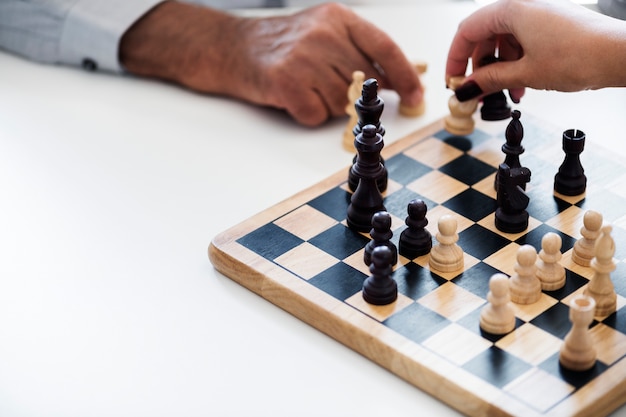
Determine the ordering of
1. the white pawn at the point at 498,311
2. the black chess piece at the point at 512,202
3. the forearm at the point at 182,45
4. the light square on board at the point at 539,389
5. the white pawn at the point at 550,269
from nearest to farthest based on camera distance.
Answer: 1. the light square on board at the point at 539,389
2. the white pawn at the point at 498,311
3. the white pawn at the point at 550,269
4. the black chess piece at the point at 512,202
5. the forearm at the point at 182,45

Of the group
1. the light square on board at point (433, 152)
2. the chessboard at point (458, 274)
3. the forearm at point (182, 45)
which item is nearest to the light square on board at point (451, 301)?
the chessboard at point (458, 274)

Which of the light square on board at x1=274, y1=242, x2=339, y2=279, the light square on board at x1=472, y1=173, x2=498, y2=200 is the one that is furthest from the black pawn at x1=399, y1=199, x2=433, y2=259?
the light square on board at x1=472, y1=173, x2=498, y2=200

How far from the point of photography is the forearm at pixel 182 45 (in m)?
2.32

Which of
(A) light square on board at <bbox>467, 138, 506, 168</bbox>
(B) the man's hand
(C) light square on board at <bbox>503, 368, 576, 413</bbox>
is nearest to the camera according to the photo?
(C) light square on board at <bbox>503, 368, 576, 413</bbox>

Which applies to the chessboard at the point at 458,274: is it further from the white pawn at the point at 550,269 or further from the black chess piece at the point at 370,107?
the black chess piece at the point at 370,107

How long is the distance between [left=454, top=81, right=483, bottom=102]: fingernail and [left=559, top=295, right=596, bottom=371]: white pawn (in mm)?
705

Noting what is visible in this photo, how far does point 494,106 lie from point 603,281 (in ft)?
2.01

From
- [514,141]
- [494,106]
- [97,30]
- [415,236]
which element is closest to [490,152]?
[494,106]

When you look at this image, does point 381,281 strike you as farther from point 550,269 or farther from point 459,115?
point 459,115

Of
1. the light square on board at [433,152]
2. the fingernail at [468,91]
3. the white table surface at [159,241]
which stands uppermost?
the fingernail at [468,91]

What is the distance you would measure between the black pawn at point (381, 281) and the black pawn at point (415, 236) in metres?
0.13

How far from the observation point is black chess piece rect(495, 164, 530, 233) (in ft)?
5.84

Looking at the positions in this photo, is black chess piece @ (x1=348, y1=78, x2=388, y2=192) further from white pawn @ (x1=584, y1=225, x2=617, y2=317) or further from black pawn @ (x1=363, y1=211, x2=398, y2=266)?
white pawn @ (x1=584, y1=225, x2=617, y2=317)

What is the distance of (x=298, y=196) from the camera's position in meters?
1.90
